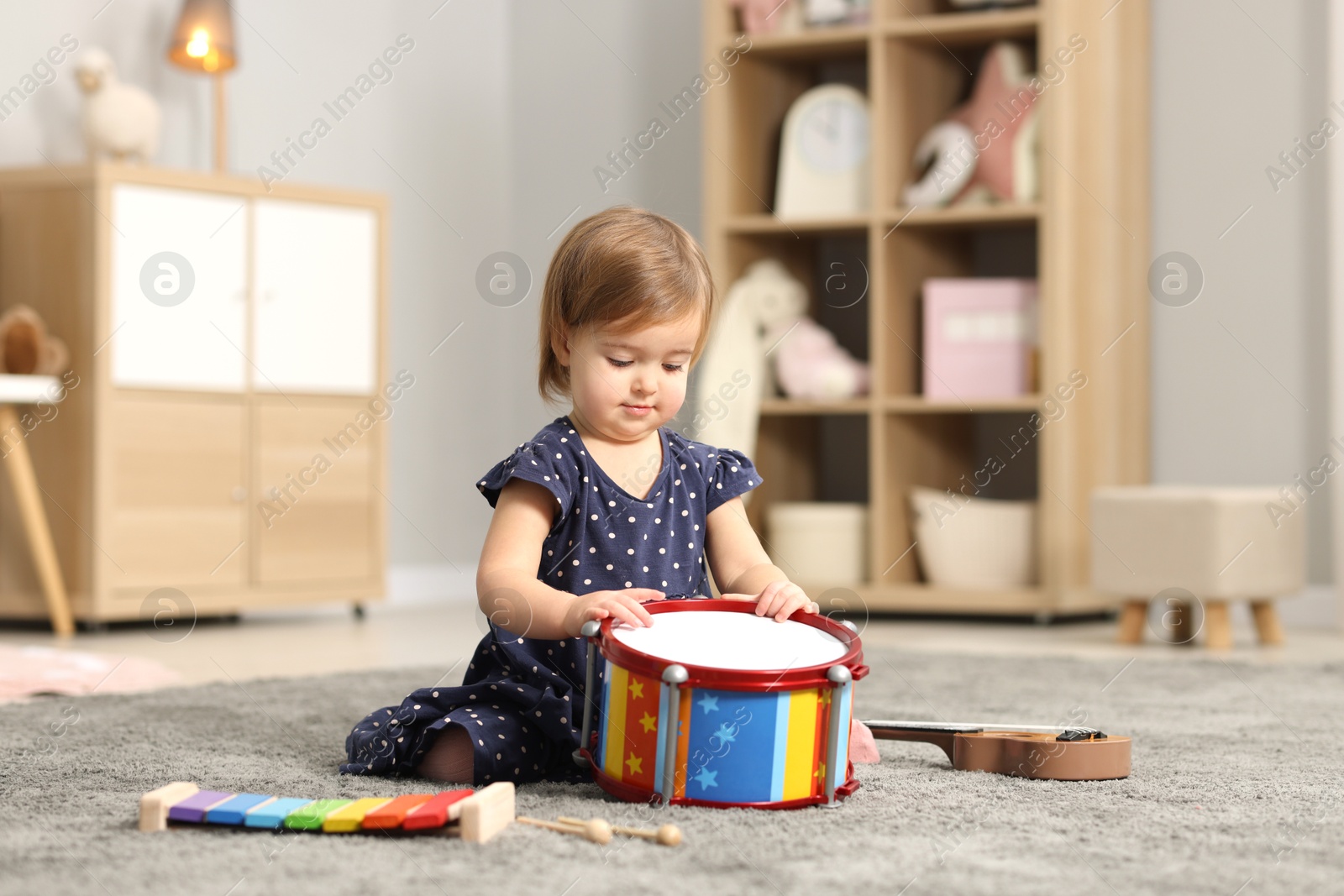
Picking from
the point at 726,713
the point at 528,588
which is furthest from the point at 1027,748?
the point at 528,588

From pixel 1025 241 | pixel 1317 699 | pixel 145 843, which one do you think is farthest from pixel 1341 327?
pixel 145 843

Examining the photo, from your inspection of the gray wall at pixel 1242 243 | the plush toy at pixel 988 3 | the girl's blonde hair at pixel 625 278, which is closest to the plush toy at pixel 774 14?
the plush toy at pixel 988 3

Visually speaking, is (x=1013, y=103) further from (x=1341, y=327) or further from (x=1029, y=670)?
(x=1029, y=670)

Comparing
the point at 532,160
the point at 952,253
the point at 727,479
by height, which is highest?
the point at 532,160

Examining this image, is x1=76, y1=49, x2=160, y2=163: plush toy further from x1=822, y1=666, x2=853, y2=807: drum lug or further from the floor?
x1=822, y1=666, x2=853, y2=807: drum lug

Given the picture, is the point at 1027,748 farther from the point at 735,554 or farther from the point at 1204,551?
the point at 1204,551

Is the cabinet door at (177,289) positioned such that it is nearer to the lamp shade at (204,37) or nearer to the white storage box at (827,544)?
the lamp shade at (204,37)

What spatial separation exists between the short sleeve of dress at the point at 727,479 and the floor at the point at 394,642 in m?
0.83

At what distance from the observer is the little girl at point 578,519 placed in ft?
4.20

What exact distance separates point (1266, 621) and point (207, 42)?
2.46 meters

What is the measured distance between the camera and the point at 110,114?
2.97 m

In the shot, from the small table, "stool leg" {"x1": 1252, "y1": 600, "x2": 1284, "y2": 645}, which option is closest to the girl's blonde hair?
the small table

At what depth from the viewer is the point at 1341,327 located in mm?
3020

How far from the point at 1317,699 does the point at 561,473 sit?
1.15 m
